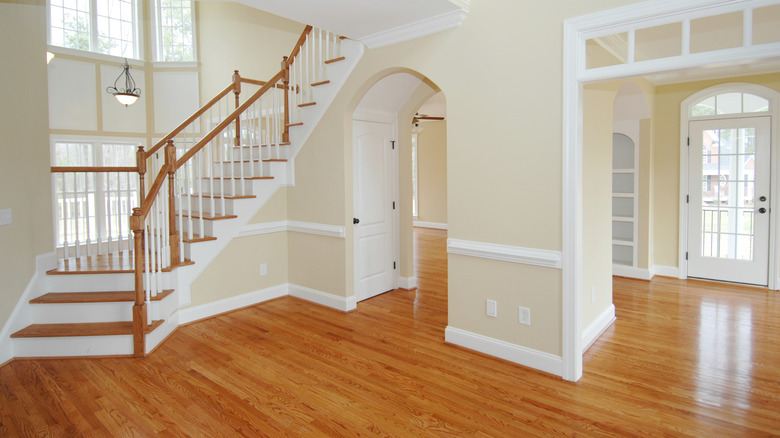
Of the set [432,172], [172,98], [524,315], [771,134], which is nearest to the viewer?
[524,315]

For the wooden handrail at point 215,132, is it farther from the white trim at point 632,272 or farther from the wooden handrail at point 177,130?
the white trim at point 632,272

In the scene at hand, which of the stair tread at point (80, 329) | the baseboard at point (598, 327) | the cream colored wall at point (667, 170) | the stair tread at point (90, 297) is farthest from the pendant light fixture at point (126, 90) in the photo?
the cream colored wall at point (667, 170)

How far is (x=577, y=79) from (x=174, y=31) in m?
8.36

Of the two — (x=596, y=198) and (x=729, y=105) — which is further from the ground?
(x=729, y=105)

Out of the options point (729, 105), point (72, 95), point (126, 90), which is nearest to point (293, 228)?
point (126, 90)

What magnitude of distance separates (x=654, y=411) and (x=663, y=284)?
11.9 ft

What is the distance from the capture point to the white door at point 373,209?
4941 millimetres

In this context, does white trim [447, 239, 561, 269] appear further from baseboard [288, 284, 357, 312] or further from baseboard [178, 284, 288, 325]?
baseboard [178, 284, 288, 325]

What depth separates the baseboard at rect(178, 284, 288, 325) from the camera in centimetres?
437

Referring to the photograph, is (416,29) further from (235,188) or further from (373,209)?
(235,188)

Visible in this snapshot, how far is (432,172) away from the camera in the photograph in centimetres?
1147

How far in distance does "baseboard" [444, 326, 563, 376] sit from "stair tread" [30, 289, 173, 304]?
2635 mm

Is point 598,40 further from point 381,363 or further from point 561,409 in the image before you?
point 381,363

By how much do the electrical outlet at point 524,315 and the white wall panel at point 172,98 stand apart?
24.7ft
